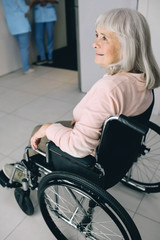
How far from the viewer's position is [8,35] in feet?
12.3

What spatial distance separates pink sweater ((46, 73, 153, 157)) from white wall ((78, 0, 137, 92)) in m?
1.65

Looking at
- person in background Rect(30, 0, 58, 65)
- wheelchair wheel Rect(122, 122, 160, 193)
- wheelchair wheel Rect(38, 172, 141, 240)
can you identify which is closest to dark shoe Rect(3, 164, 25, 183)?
wheelchair wheel Rect(38, 172, 141, 240)

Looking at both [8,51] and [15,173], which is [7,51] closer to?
[8,51]

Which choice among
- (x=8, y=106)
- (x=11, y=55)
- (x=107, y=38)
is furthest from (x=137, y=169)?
(x=11, y=55)

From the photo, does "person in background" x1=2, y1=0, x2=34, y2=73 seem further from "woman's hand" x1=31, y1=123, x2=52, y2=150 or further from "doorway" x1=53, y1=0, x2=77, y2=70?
"woman's hand" x1=31, y1=123, x2=52, y2=150

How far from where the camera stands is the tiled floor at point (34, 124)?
140 cm

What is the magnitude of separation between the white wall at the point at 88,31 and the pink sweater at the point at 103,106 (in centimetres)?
165

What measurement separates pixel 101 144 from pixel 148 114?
0.90 ft

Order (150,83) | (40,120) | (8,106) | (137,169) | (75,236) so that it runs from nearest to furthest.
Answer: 1. (150,83)
2. (75,236)
3. (137,169)
4. (40,120)
5. (8,106)

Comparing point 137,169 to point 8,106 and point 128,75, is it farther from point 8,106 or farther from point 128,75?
point 8,106

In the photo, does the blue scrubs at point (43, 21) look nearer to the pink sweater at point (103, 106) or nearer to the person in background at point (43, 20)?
the person in background at point (43, 20)

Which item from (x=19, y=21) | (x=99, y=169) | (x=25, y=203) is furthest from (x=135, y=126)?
(x=19, y=21)

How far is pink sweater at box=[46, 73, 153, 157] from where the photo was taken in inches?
34.8

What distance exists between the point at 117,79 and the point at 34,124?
5.56 feet
